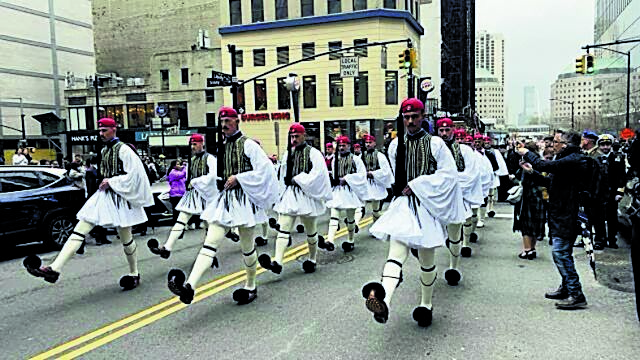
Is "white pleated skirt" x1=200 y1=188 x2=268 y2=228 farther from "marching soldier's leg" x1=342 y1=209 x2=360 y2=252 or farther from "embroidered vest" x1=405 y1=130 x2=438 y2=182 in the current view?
"marching soldier's leg" x1=342 y1=209 x2=360 y2=252

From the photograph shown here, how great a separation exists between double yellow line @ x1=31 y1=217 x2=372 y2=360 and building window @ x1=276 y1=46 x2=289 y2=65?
34.0 meters

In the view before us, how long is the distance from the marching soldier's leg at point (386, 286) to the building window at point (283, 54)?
36.3m

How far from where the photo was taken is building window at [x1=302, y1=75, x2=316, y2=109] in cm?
3922

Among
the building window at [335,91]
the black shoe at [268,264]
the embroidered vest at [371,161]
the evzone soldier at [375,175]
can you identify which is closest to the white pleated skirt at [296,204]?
the black shoe at [268,264]

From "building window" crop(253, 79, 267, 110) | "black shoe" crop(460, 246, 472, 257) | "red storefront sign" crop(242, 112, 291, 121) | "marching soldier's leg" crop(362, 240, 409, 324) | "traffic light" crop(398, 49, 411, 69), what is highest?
"building window" crop(253, 79, 267, 110)

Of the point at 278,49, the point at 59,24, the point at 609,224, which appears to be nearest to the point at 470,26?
the point at 278,49

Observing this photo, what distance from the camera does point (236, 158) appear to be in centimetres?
615

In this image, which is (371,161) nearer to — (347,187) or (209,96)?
(347,187)

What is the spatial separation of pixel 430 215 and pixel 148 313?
3.17 metres

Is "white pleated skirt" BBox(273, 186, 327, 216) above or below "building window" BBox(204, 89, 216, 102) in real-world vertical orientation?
below

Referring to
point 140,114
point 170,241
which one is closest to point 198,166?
point 170,241

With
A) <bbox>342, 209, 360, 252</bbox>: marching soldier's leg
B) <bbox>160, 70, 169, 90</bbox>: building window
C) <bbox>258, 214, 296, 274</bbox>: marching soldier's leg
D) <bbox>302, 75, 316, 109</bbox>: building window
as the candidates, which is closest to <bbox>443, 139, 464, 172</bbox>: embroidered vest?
<bbox>342, 209, 360, 252</bbox>: marching soldier's leg

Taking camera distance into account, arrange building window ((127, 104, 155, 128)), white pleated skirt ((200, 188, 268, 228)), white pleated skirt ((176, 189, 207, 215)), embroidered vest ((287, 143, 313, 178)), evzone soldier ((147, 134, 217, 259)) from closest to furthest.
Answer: white pleated skirt ((200, 188, 268, 228)) → embroidered vest ((287, 143, 313, 178)) → evzone soldier ((147, 134, 217, 259)) → white pleated skirt ((176, 189, 207, 215)) → building window ((127, 104, 155, 128))

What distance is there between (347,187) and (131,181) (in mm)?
4129
